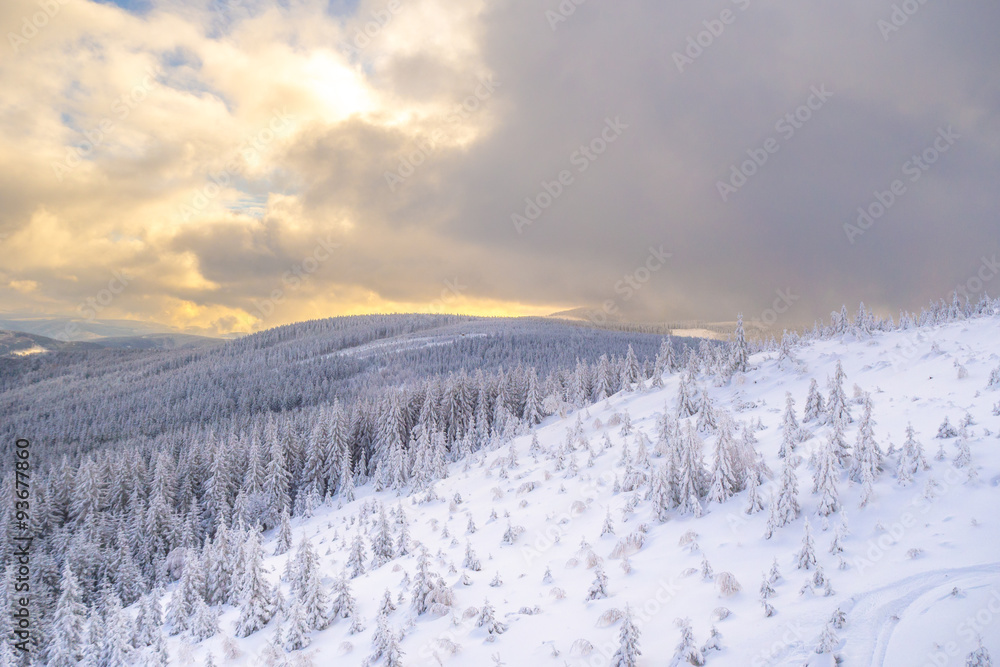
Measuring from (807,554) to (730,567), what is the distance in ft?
7.74

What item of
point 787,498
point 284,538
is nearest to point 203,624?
point 284,538

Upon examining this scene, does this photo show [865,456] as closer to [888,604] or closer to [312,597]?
[888,604]

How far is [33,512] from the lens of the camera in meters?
51.9

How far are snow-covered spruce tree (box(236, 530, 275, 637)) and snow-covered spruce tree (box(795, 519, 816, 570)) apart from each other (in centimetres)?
1997

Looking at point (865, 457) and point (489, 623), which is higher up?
point (865, 457)

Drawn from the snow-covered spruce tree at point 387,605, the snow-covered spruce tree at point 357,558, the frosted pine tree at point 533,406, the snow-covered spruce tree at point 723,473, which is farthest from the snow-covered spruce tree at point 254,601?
the frosted pine tree at point 533,406

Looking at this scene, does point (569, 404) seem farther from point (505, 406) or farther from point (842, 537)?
point (842, 537)

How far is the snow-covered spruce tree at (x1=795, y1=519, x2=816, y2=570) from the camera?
43.2 ft

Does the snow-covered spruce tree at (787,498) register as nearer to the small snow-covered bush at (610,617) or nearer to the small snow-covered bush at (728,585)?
the small snow-covered bush at (728,585)

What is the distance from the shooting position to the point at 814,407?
23922mm

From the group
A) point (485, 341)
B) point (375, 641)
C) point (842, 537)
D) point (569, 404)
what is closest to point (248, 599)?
point (375, 641)

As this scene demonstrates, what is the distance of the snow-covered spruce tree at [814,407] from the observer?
77.4 feet

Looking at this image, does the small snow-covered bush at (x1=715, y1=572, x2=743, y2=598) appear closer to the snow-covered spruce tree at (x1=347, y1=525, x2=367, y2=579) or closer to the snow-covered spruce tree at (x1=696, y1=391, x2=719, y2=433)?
the snow-covered spruce tree at (x1=696, y1=391, x2=719, y2=433)

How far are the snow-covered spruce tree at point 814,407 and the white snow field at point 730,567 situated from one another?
38 cm
